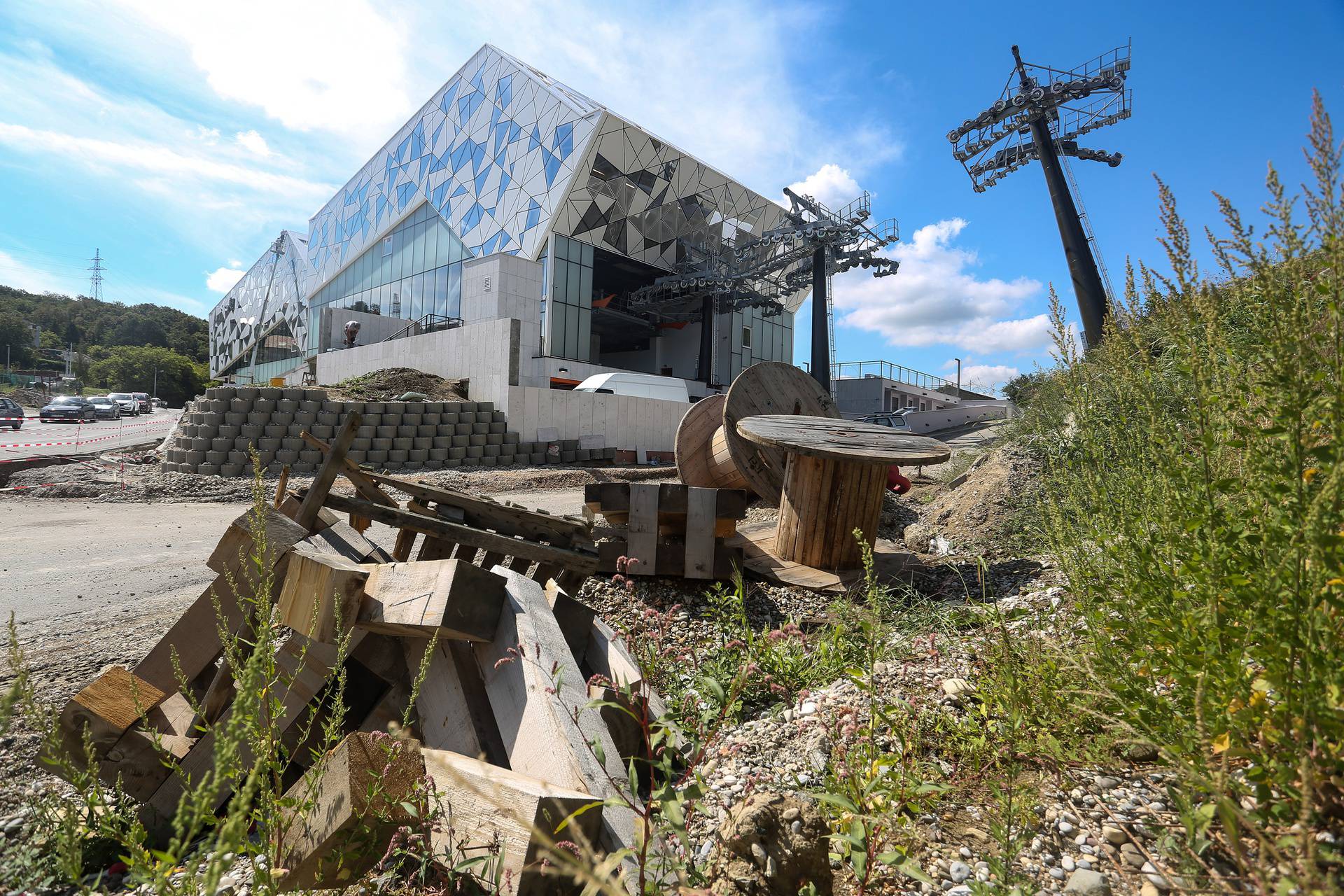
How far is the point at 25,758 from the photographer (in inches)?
95.3

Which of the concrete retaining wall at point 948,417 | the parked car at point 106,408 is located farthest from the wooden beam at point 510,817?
the parked car at point 106,408

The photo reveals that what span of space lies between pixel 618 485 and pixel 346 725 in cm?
245

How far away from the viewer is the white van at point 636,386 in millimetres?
20156

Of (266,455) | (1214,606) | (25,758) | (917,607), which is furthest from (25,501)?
(1214,606)

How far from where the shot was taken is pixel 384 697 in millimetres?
2354

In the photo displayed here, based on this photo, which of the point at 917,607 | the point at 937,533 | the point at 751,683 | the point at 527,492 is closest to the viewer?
the point at 751,683

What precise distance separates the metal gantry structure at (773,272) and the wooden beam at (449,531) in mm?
24405

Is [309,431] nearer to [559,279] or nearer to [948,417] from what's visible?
[559,279]

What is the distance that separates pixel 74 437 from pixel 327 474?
86.5 feet

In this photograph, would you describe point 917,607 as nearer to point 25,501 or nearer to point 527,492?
point 527,492

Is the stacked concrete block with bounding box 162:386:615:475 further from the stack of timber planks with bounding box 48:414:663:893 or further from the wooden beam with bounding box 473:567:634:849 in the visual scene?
the wooden beam with bounding box 473:567:634:849

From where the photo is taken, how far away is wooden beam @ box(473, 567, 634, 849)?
5.08 ft

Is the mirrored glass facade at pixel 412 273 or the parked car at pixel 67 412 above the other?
the mirrored glass facade at pixel 412 273

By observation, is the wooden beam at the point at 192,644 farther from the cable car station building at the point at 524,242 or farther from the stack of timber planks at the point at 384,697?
the cable car station building at the point at 524,242
